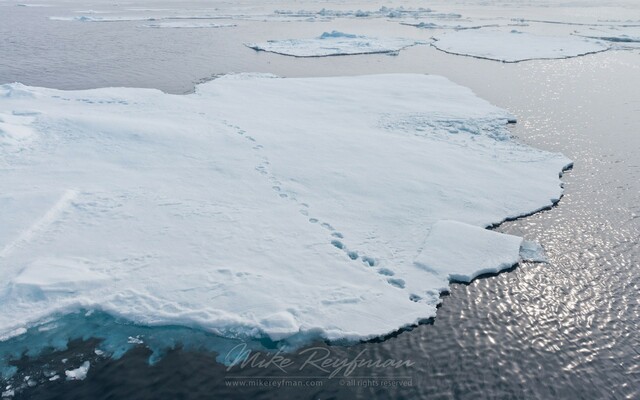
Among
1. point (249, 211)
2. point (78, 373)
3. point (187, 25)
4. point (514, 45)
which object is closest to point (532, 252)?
point (249, 211)

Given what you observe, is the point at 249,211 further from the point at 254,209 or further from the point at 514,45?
the point at 514,45

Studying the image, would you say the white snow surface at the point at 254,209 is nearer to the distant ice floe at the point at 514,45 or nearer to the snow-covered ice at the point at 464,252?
the snow-covered ice at the point at 464,252

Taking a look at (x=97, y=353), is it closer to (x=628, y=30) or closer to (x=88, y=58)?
(x=88, y=58)

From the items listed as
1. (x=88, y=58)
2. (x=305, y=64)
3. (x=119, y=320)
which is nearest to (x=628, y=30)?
(x=305, y=64)

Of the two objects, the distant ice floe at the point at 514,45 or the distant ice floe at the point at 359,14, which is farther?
the distant ice floe at the point at 359,14

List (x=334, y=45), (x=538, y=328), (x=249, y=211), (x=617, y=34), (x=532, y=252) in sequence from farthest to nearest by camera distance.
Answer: (x=617, y=34) < (x=334, y=45) < (x=249, y=211) < (x=532, y=252) < (x=538, y=328)

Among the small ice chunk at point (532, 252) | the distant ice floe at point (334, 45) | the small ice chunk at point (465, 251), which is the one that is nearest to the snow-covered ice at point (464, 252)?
the small ice chunk at point (465, 251)
